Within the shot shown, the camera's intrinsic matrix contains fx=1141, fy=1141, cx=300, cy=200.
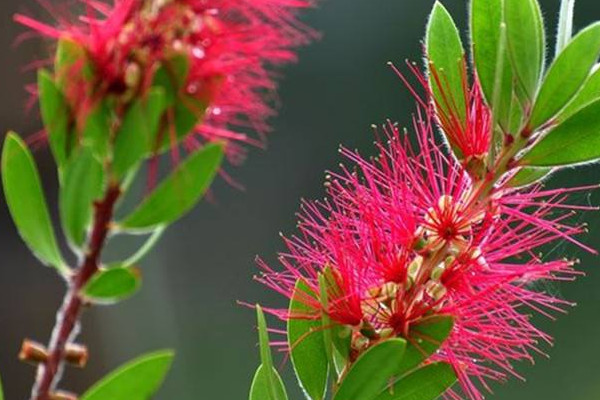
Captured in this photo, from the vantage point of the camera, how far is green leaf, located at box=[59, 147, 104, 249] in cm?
46

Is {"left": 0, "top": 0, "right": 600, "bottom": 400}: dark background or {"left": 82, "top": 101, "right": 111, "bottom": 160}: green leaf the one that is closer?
{"left": 82, "top": 101, "right": 111, "bottom": 160}: green leaf

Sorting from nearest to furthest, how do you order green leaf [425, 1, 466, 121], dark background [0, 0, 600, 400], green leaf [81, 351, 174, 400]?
green leaf [81, 351, 174, 400] → green leaf [425, 1, 466, 121] → dark background [0, 0, 600, 400]

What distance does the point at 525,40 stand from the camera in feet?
1.66

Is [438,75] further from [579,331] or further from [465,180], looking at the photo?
[579,331]

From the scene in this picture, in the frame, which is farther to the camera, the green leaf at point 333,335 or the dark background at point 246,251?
the dark background at point 246,251

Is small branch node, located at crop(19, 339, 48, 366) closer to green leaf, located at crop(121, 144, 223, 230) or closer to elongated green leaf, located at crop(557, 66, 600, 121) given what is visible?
green leaf, located at crop(121, 144, 223, 230)

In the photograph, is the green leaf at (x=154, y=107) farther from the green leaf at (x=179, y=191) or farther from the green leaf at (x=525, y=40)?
the green leaf at (x=525, y=40)

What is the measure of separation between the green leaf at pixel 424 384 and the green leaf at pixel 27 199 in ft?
0.56

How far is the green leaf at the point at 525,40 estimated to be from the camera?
1.65 feet

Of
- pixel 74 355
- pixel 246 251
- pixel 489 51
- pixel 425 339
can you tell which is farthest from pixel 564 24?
pixel 246 251

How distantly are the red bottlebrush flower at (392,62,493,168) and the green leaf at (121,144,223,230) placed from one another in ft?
0.38

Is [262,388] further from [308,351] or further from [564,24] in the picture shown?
[564,24]

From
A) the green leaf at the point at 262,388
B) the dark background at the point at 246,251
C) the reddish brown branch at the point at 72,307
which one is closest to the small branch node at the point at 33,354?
the reddish brown branch at the point at 72,307

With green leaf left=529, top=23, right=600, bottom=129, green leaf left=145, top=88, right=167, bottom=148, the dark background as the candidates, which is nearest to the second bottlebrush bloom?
green leaf left=529, top=23, right=600, bottom=129
